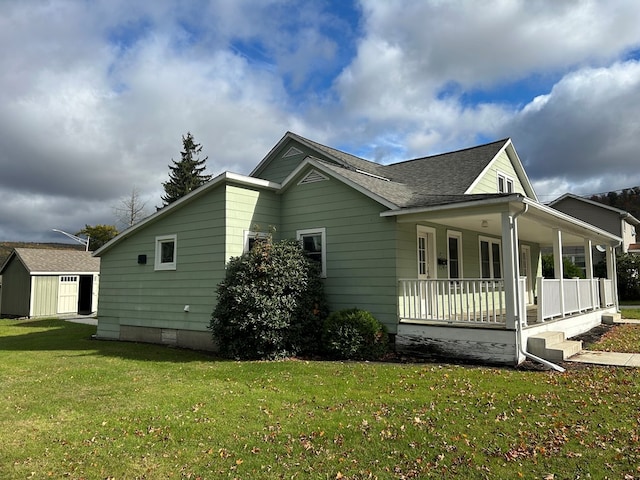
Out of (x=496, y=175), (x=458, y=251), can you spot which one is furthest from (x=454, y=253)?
(x=496, y=175)

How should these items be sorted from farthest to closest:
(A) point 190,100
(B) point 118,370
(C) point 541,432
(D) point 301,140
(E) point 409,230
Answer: (A) point 190,100
(D) point 301,140
(E) point 409,230
(B) point 118,370
(C) point 541,432

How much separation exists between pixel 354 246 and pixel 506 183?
27.8 feet

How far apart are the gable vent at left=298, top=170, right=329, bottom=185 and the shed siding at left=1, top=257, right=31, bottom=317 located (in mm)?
20039

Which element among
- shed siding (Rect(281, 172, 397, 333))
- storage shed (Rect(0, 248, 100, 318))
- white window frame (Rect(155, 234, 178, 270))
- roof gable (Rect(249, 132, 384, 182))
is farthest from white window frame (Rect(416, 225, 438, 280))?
storage shed (Rect(0, 248, 100, 318))

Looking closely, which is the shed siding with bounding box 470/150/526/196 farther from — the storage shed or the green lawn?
the storage shed

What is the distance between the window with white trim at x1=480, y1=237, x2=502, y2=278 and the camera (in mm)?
14430

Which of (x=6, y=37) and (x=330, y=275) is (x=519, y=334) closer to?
(x=330, y=275)

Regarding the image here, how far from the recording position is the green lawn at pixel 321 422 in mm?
3891

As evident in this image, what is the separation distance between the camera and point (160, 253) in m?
12.3

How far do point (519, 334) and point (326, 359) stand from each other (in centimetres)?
388

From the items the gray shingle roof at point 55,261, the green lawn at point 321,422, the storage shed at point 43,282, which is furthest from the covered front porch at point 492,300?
the storage shed at point 43,282

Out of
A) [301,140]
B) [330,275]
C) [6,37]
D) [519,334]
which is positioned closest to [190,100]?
[301,140]

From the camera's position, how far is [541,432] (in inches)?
181

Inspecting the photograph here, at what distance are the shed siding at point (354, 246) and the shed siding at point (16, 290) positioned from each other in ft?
66.3
